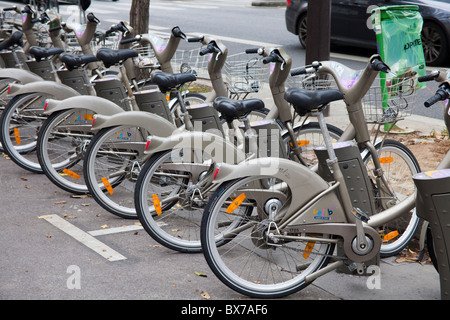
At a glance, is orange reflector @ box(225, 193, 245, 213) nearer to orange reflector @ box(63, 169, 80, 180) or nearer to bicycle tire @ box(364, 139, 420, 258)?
bicycle tire @ box(364, 139, 420, 258)

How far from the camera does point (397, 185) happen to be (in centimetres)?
504

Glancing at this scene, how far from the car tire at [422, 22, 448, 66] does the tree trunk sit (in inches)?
187

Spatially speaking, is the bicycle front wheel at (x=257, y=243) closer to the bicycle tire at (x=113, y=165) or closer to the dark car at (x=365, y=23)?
the bicycle tire at (x=113, y=165)

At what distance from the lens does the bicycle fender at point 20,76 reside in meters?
7.05

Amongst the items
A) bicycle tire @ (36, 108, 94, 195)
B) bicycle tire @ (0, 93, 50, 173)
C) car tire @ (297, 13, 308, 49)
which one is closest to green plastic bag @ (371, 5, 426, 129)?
bicycle tire @ (36, 108, 94, 195)

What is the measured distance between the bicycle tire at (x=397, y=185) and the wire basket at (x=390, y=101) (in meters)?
0.31

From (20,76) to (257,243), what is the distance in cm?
396

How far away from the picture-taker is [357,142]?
4598mm

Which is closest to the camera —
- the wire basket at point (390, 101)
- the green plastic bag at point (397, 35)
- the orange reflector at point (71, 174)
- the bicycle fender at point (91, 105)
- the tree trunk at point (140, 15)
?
the wire basket at point (390, 101)

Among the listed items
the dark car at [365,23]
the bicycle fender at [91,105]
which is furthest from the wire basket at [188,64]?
the dark car at [365,23]

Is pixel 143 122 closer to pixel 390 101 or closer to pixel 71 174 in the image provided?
pixel 71 174
